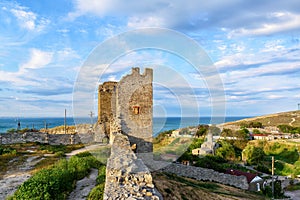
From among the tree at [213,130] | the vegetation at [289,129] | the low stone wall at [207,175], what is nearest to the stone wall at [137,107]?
the low stone wall at [207,175]

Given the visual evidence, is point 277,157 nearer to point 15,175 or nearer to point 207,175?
point 207,175

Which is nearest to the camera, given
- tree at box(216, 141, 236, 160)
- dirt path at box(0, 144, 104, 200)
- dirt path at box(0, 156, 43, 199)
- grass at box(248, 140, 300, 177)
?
dirt path at box(0, 144, 104, 200)

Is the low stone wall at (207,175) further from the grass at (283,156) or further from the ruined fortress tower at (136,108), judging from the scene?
the grass at (283,156)

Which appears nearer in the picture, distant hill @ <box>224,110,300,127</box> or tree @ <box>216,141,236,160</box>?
tree @ <box>216,141,236,160</box>

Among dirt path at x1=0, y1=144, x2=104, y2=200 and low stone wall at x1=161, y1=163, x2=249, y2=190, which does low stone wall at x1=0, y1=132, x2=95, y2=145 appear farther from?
low stone wall at x1=161, y1=163, x2=249, y2=190

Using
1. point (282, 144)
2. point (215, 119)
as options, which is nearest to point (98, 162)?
point (215, 119)

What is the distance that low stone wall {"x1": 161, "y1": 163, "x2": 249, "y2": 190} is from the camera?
68.3ft

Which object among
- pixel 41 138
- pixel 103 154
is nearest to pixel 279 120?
pixel 41 138

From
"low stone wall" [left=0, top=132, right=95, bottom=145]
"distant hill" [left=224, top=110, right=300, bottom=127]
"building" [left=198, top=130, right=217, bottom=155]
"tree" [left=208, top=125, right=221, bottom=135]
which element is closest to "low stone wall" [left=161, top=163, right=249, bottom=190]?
"low stone wall" [left=0, top=132, right=95, bottom=145]

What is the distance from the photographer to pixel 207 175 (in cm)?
2219

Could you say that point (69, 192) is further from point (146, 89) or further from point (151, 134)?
point (146, 89)

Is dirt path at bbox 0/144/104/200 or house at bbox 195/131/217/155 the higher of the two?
dirt path at bbox 0/144/104/200

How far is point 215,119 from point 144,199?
9580 millimetres

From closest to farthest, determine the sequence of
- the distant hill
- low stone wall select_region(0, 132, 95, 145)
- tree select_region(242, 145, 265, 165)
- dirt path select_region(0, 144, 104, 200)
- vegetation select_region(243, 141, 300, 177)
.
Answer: dirt path select_region(0, 144, 104, 200) < low stone wall select_region(0, 132, 95, 145) < vegetation select_region(243, 141, 300, 177) < tree select_region(242, 145, 265, 165) < the distant hill
